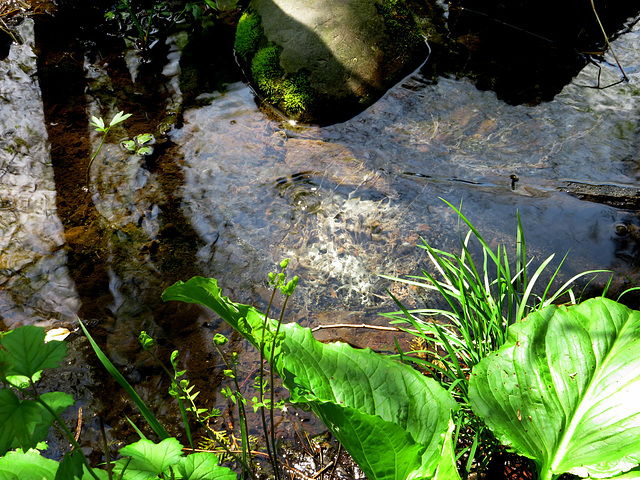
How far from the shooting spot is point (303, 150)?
3766 mm

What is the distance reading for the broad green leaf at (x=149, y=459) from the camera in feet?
4.07

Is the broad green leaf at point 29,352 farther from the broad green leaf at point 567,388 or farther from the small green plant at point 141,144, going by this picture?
the small green plant at point 141,144

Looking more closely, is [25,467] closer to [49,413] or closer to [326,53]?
[49,413]

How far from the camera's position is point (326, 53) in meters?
4.10

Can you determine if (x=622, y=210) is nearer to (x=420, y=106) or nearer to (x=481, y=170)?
(x=481, y=170)

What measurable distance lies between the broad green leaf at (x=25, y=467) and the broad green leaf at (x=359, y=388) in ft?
1.78

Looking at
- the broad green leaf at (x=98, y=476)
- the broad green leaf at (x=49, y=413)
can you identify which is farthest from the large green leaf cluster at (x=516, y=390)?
the broad green leaf at (x=98, y=476)

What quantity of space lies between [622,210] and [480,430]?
2.21 meters

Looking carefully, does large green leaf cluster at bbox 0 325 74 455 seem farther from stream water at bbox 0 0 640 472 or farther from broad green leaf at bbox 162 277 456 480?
stream water at bbox 0 0 640 472

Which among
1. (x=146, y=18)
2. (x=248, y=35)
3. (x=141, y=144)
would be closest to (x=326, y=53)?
(x=248, y=35)

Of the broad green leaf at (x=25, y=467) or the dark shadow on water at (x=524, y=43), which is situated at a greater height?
the dark shadow on water at (x=524, y=43)

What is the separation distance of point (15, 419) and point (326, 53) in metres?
3.74

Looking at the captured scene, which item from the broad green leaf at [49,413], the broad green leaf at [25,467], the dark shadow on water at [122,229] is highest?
the broad green leaf at [49,413]

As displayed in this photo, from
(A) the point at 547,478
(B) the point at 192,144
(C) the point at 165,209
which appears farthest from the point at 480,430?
(B) the point at 192,144
